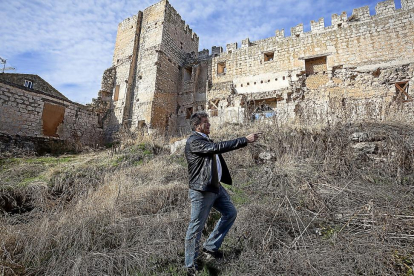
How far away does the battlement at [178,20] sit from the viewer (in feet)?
48.2

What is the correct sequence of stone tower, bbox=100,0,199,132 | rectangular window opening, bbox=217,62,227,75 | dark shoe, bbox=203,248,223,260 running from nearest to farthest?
dark shoe, bbox=203,248,223,260
stone tower, bbox=100,0,199,132
rectangular window opening, bbox=217,62,227,75

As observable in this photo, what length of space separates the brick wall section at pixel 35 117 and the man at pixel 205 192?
11.3 metres

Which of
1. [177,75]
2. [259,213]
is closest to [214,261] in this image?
[259,213]

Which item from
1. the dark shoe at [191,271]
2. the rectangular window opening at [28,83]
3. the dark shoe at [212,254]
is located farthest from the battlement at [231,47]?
the rectangular window opening at [28,83]

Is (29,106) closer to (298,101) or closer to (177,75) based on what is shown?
(177,75)

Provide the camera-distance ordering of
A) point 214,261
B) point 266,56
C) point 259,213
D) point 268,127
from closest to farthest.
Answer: point 214,261
point 259,213
point 268,127
point 266,56

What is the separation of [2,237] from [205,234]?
252cm

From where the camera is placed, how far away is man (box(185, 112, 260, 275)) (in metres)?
2.35

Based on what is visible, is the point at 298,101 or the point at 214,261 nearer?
the point at 214,261

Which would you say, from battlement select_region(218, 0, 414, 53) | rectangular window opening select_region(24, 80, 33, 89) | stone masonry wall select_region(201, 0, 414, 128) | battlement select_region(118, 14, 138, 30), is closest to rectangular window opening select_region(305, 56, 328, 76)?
stone masonry wall select_region(201, 0, 414, 128)

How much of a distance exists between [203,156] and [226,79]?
509 inches

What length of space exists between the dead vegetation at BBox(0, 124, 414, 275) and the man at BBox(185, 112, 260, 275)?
26 centimetres

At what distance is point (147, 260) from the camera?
2586 millimetres

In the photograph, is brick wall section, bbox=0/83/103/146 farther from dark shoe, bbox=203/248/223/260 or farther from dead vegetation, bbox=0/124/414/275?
dark shoe, bbox=203/248/223/260
